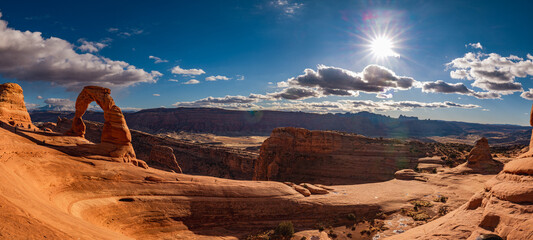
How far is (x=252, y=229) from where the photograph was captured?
19453mm

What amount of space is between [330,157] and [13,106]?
45107 millimetres

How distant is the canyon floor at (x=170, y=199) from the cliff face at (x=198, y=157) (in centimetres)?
3688

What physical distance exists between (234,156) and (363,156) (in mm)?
31259

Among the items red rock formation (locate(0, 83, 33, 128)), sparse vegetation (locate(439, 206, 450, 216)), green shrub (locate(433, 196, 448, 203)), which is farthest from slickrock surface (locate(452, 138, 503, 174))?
red rock formation (locate(0, 83, 33, 128))

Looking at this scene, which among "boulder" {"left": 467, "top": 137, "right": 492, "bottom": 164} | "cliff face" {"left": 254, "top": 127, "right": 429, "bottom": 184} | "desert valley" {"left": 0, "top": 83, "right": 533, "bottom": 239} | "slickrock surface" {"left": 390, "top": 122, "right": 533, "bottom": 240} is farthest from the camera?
"cliff face" {"left": 254, "top": 127, "right": 429, "bottom": 184}

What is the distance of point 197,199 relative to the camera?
1944 centimetres

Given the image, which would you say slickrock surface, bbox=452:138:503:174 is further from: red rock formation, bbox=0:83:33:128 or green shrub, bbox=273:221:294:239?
red rock formation, bbox=0:83:33:128

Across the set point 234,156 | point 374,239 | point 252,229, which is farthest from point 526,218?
point 234,156

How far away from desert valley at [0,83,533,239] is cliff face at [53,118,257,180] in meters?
34.7

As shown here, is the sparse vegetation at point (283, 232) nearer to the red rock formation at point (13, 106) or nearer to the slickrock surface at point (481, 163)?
the slickrock surface at point (481, 163)

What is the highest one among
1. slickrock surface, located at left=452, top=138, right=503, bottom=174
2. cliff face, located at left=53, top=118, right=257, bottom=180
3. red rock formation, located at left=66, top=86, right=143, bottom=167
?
red rock formation, located at left=66, top=86, right=143, bottom=167

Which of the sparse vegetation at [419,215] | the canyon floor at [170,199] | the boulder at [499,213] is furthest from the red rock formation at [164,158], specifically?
the boulder at [499,213]

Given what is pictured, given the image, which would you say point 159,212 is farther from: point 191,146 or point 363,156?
point 191,146

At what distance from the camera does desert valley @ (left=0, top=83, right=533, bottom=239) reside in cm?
862
